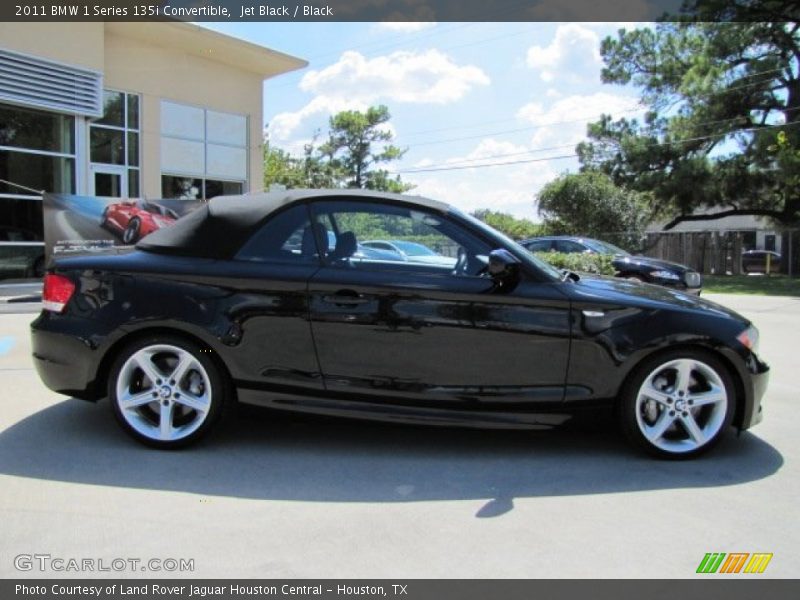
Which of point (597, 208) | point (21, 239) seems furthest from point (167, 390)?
point (597, 208)

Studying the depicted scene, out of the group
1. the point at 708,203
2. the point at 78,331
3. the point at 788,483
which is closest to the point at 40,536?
the point at 78,331

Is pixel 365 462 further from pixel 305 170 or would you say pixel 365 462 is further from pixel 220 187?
pixel 305 170

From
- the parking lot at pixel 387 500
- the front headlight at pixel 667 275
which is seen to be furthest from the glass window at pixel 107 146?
the parking lot at pixel 387 500

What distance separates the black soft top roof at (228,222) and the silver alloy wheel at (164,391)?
2.13ft

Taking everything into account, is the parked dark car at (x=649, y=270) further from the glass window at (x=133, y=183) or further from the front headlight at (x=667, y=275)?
the glass window at (x=133, y=183)

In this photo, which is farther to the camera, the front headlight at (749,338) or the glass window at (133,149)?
the glass window at (133,149)

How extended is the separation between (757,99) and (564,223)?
9413 millimetres

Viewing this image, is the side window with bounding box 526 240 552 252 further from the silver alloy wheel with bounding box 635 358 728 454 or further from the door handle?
the door handle

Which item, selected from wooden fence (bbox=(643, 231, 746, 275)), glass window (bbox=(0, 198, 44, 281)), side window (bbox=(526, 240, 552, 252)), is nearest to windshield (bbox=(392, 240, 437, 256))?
side window (bbox=(526, 240, 552, 252))

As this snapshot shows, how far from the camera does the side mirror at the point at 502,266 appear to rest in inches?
155

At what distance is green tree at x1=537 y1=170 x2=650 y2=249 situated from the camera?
28328 millimetres

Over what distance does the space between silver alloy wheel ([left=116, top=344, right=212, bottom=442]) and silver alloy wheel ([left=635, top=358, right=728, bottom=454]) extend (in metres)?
2.62

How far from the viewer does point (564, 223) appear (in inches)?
1160

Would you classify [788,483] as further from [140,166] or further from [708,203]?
[708,203]
